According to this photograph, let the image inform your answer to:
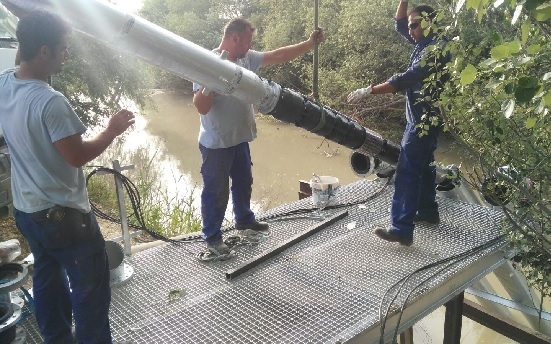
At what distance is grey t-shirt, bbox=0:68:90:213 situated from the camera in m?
2.14

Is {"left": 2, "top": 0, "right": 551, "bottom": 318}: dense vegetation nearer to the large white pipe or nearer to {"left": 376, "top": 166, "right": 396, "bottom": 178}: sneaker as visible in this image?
{"left": 376, "top": 166, "right": 396, "bottom": 178}: sneaker

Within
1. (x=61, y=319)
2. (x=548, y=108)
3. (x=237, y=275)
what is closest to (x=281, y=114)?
(x=237, y=275)

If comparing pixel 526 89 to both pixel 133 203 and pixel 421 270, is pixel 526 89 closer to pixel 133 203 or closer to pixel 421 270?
pixel 421 270

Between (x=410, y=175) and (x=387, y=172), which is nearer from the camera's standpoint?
(x=410, y=175)

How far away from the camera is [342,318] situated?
9.45ft

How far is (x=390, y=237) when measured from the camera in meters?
3.86

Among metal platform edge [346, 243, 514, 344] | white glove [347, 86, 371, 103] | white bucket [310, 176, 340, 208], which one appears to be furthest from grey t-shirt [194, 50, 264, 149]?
metal platform edge [346, 243, 514, 344]

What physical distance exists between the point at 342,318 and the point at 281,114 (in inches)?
63.8

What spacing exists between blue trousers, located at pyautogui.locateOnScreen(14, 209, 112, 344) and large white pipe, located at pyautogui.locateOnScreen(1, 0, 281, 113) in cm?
103

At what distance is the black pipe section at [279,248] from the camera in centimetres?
344

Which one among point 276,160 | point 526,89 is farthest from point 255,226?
point 276,160

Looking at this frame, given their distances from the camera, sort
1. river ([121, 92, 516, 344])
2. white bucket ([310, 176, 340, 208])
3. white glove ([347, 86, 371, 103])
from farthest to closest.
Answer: river ([121, 92, 516, 344])
white bucket ([310, 176, 340, 208])
white glove ([347, 86, 371, 103])

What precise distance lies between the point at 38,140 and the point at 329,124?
2363mm

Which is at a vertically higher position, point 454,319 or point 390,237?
point 390,237
